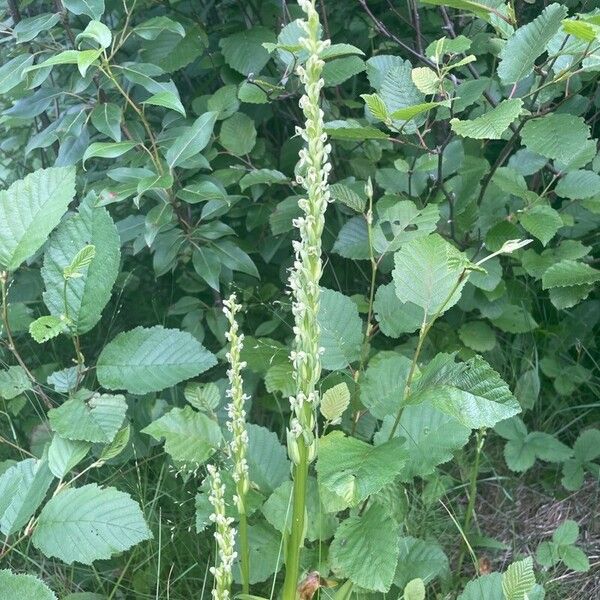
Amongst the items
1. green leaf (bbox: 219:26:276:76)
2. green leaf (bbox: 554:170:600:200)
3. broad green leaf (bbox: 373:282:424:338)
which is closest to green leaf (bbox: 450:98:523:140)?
broad green leaf (bbox: 373:282:424:338)

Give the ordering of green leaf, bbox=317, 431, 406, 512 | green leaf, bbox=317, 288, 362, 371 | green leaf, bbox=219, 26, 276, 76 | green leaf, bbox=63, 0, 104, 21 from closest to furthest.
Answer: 1. green leaf, bbox=317, 431, 406, 512
2. green leaf, bbox=317, 288, 362, 371
3. green leaf, bbox=63, 0, 104, 21
4. green leaf, bbox=219, 26, 276, 76

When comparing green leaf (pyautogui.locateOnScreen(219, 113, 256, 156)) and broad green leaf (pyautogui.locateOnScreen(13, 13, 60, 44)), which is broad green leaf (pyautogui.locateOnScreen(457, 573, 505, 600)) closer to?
green leaf (pyautogui.locateOnScreen(219, 113, 256, 156))

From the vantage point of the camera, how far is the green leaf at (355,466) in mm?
1205

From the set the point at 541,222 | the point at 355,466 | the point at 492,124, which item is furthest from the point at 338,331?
the point at 541,222

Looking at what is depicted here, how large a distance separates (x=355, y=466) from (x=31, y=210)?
2.44 feet

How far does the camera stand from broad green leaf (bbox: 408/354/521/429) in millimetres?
1229

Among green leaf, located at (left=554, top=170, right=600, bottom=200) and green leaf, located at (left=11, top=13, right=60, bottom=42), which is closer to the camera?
green leaf, located at (left=11, top=13, right=60, bottom=42)

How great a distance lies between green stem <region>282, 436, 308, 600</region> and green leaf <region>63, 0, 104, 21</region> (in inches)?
39.2

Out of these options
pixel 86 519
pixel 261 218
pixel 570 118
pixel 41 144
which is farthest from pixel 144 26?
pixel 86 519

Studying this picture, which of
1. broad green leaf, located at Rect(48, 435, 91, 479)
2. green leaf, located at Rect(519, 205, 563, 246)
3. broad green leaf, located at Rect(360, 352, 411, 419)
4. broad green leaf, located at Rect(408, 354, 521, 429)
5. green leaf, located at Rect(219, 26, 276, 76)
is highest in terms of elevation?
green leaf, located at Rect(219, 26, 276, 76)

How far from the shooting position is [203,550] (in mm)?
1762

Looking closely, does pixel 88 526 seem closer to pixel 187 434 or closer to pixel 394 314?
pixel 187 434

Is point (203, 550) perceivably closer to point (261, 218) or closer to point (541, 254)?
point (261, 218)

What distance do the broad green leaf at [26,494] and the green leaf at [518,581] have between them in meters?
0.74
